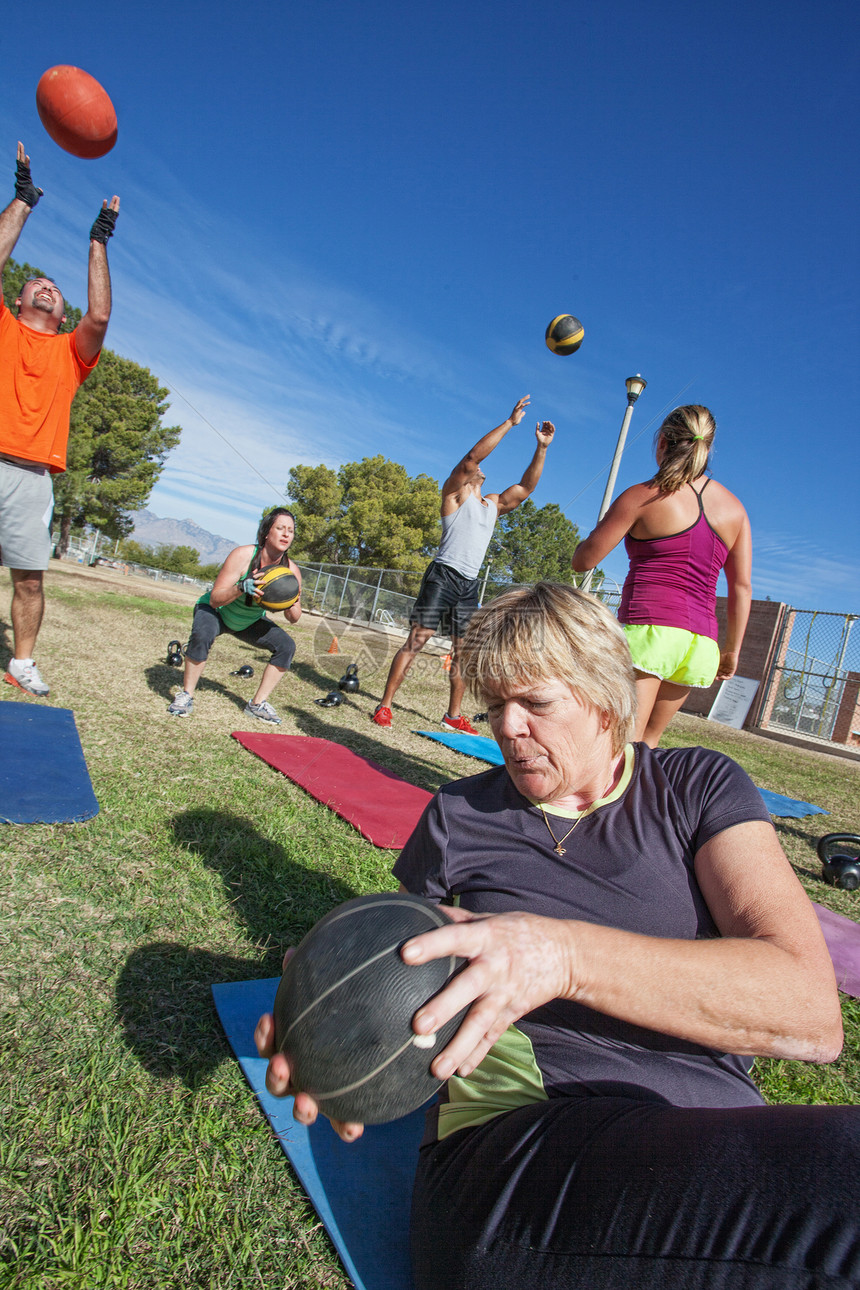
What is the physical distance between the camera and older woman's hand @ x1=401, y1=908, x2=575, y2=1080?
41.5 inches

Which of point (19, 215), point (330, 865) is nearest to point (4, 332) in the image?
point (19, 215)

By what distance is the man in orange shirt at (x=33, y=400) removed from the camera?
4555 mm

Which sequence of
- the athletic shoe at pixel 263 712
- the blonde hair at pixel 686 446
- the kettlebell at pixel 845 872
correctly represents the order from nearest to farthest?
the blonde hair at pixel 686 446, the kettlebell at pixel 845 872, the athletic shoe at pixel 263 712

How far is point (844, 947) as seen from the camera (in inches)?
125

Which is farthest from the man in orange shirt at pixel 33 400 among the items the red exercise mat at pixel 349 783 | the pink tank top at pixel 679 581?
the pink tank top at pixel 679 581

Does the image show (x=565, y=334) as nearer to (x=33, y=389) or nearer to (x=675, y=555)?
(x=675, y=555)

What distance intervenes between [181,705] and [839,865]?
15.1 ft

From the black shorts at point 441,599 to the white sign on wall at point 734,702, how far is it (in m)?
12.4

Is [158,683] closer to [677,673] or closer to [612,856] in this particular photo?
[677,673]

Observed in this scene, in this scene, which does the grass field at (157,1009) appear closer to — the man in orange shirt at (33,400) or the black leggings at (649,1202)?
the black leggings at (649,1202)

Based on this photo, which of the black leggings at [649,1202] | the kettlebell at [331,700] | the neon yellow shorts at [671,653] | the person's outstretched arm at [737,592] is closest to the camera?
the black leggings at [649,1202]

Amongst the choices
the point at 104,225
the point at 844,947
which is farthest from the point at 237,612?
the point at 844,947

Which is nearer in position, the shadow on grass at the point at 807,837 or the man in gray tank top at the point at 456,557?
the shadow on grass at the point at 807,837

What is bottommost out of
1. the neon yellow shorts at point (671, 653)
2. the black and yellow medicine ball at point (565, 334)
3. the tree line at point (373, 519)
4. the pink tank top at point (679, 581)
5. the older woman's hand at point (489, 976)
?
the older woman's hand at point (489, 976)
